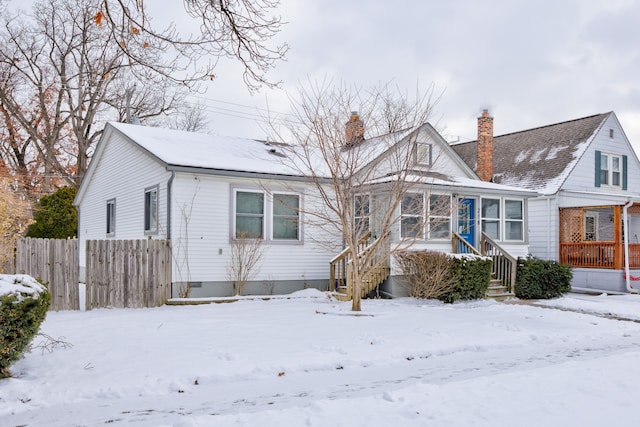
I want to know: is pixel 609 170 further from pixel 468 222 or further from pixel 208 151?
pixel 208 151

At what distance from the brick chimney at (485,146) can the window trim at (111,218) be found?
1348 cm

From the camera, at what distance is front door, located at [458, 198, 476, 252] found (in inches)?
650

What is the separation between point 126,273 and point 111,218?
261 inches

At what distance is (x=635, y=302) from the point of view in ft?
49.8

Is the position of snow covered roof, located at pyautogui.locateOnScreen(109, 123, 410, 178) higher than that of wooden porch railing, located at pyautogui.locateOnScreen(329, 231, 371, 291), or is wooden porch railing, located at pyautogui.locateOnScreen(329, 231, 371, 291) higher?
snow covered roof, located at pyautogui.locateOnScreen(109, 123, 410, 178)

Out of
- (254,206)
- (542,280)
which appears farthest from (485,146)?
(254,206)

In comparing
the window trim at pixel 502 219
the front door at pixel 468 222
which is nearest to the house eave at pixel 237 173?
the front door at pixel 468 222

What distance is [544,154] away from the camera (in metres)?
22.7

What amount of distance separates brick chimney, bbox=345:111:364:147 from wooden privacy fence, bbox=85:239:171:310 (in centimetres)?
482

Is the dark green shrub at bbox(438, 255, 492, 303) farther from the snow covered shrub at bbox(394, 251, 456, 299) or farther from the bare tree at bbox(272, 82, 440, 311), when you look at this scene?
the bare tree at bbox(272, 82, 440, 311)

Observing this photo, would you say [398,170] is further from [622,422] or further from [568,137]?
[568,137]

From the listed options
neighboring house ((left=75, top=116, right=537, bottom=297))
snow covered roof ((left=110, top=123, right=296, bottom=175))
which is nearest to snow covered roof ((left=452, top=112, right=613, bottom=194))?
neighboring house ((left=75, top=116, right=537, bottom=297))

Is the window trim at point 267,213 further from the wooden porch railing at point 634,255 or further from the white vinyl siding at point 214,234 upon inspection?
the wooden porch railing at point 634,255

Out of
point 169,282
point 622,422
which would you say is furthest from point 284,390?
point 169,282
